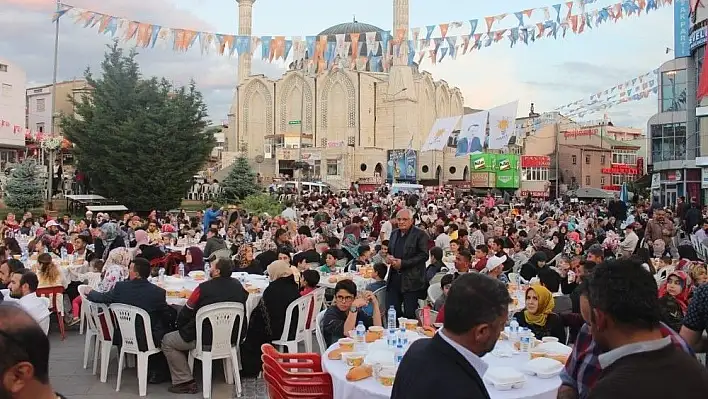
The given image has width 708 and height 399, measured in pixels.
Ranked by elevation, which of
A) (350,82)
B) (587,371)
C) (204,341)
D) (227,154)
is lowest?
(204,341)

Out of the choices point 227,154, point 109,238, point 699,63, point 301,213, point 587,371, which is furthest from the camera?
point 227,154

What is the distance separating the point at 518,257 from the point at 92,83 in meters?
22.1

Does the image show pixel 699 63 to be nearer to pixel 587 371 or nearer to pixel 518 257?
pixel 518 257

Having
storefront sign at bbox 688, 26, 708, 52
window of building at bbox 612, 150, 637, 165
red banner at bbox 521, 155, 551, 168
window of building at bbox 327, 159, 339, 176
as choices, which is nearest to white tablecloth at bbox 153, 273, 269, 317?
Answer: storefront sign at bbox 688, 26, 708, 52

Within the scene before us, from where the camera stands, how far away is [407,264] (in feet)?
24.2

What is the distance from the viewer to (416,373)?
233cm

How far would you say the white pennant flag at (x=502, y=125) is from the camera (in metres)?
18.5

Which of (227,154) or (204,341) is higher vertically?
(227,154)

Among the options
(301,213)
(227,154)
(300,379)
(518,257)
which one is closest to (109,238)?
(518,257)

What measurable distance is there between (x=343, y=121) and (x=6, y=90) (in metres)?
36.7

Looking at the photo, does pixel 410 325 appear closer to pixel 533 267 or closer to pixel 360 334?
pixel 360 334

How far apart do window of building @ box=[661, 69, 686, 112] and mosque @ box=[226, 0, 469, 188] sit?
28570mm

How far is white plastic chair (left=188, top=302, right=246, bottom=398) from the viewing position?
6.26 metres

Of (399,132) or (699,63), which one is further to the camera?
(399,132)
